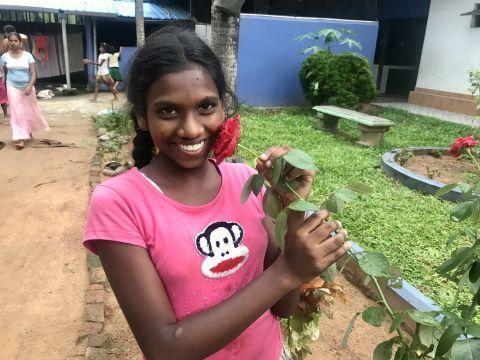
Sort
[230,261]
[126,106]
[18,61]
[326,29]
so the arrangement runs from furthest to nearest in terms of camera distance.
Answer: [326,29]
[18,61]
[126,106]
[230,261]

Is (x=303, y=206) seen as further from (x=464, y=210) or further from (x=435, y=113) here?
(x=435, y=113)

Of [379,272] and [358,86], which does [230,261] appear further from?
[358,86]

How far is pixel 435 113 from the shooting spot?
9383mm

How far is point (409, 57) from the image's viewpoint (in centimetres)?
1245

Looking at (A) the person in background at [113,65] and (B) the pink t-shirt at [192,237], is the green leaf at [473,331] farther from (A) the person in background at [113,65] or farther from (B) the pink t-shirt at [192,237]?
(A) the person in background at [113,65]

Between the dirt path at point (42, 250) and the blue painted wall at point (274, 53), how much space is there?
4.58 metres

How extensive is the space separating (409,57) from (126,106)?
12.8 meters

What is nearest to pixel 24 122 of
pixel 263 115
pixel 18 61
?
pixel 18 61

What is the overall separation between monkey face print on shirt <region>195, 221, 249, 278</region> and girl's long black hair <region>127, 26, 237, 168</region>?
1.15 ft

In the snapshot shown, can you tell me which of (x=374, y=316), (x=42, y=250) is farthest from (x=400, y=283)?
(x=42, y=250)

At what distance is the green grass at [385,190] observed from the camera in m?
3.17

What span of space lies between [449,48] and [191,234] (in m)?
10.2

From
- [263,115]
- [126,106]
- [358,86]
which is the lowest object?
[263,115]

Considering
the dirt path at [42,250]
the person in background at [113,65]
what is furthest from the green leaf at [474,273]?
the person in background at [113,65]
